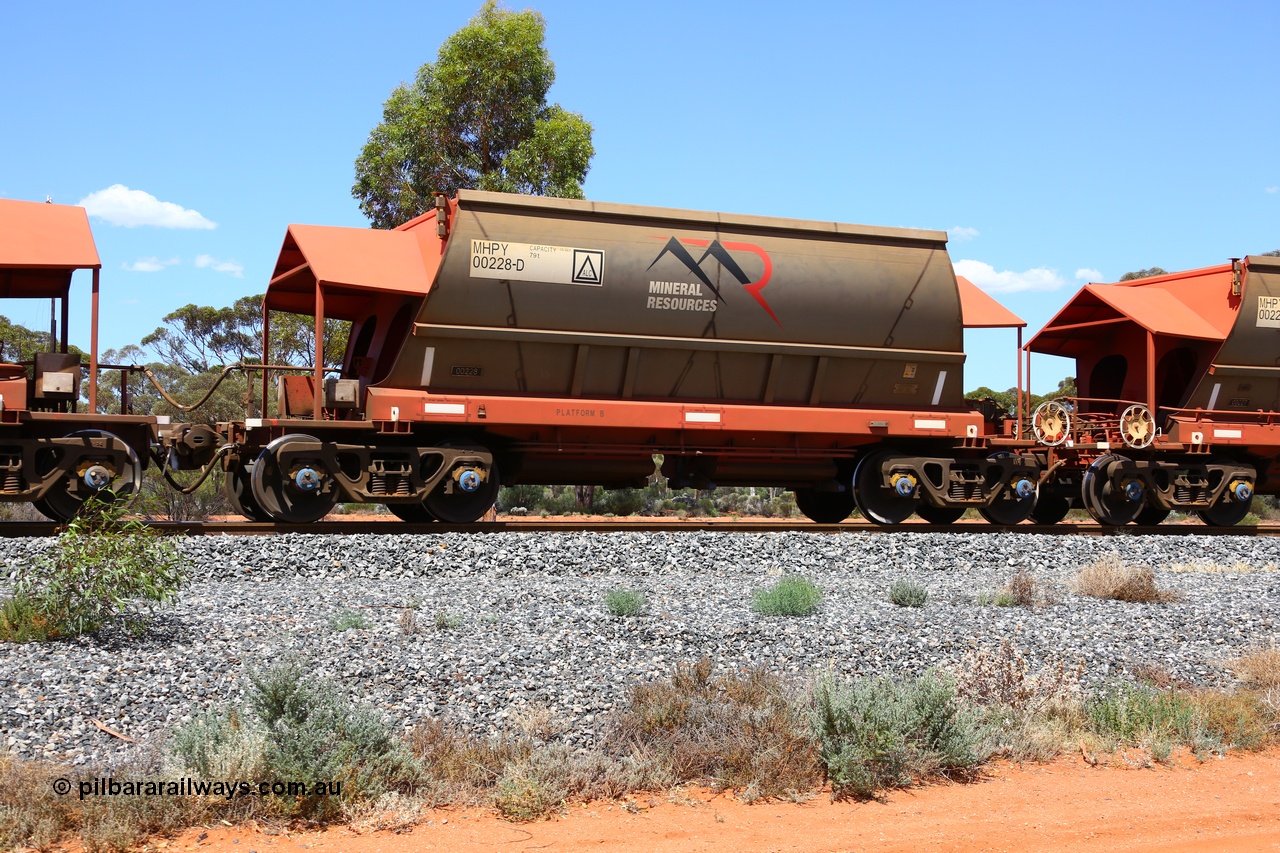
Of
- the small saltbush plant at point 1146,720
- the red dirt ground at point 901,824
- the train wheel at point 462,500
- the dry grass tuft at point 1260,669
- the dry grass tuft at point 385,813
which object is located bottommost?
the red dirt ground at point 901,824

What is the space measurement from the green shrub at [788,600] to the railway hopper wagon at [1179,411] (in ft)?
26.2

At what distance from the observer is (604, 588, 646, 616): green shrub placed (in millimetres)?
8156

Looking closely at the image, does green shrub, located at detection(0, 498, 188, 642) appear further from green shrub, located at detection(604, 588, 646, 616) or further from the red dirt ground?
green shrub, located at detection(604, 588, 646, 616)

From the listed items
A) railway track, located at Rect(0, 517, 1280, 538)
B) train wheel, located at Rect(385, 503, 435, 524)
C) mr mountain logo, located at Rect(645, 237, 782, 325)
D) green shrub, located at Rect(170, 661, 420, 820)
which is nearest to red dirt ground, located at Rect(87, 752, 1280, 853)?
green shrub, located at Rect(170, 661, 420, 820)

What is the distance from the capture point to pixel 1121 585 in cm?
979

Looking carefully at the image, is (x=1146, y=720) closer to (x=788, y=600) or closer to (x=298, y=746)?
(x=788, y=600)

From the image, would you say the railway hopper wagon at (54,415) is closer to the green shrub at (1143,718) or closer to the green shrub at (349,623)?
the green shrub at (349,623)

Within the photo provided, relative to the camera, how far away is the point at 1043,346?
1862 centimetres

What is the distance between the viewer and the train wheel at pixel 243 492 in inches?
510

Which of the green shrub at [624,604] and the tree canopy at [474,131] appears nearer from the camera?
the green shrub at [624,604]

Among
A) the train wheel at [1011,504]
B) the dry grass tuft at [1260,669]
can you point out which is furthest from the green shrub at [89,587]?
the train wheel at [1011,504]

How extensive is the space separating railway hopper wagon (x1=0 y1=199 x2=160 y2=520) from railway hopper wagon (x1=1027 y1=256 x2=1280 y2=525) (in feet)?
37.6

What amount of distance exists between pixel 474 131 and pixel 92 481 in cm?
1683

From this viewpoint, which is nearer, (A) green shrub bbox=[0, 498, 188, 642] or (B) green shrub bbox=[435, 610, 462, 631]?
(A) green shrub bbox=[0, 498, 188, 642]
